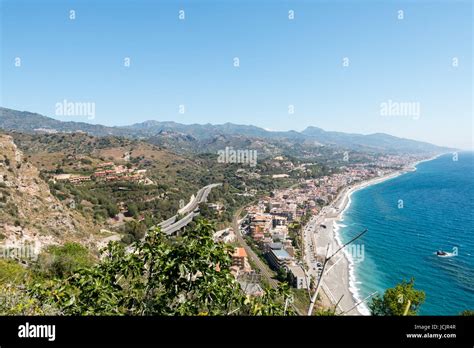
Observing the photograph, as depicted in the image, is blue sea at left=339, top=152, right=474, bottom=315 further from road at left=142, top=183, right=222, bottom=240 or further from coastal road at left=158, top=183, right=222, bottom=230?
coastal road at left=158, top=183, right=222, bottom=230

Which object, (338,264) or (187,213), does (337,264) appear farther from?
(187,213)

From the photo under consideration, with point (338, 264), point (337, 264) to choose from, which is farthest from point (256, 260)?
point (338, 264)

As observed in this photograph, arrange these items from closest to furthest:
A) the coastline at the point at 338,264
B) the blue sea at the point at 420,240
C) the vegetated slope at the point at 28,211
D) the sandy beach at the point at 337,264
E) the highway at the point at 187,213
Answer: the vegetated slope at the point at 28,211 → the sandy beach at the point at 337,264 → the coastline at the point at 338,264 → the blue sea at the point at 420,240 → the highway at the point at 187,213

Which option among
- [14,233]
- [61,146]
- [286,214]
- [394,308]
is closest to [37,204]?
[14,233]

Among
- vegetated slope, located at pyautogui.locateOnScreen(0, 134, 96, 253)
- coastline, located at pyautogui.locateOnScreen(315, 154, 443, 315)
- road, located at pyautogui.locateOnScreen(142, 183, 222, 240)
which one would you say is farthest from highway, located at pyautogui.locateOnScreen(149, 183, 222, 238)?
coastline, located at pyautogui.locateOnScreen(315, 154, 443, 315)

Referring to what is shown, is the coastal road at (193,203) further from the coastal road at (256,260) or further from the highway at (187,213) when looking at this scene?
the coastal road at (256,260)

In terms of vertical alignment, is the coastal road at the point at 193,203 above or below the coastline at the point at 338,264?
above

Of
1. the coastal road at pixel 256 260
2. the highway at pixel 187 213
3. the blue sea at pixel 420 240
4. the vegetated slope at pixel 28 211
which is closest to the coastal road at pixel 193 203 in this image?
the highway at pixel 187 213
